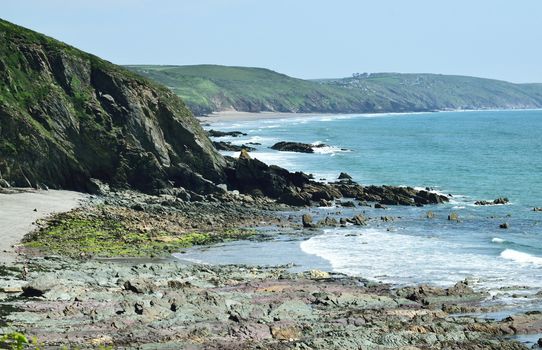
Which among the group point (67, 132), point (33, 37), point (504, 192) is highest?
point (33, 37)

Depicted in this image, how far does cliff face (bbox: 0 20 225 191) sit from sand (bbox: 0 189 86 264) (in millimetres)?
2912

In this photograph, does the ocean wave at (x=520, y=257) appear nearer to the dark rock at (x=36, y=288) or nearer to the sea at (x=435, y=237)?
the sea at (x=435, y=237)

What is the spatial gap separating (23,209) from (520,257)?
117 ft

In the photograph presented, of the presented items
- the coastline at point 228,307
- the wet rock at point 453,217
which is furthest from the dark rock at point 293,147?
the coastline at point 228,307

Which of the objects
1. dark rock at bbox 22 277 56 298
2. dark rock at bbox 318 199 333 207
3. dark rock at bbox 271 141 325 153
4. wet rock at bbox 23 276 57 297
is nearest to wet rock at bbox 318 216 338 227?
dark rock at bbox 318 199 333 207

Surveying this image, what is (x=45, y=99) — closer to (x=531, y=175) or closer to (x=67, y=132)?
(x=67, y=132)

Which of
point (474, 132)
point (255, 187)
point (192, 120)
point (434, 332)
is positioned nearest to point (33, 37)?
point (192, 120)

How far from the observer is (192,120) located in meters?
77.1

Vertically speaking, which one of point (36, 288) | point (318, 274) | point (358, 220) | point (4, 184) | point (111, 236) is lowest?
point (358, 220)

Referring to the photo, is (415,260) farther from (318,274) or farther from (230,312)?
(230,312)

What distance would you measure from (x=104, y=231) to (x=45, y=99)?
22.1 meters

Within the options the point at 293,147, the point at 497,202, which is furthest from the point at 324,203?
the point at 293,147

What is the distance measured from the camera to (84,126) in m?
68.0

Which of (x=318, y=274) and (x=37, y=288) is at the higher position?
(x=37, y=288)
